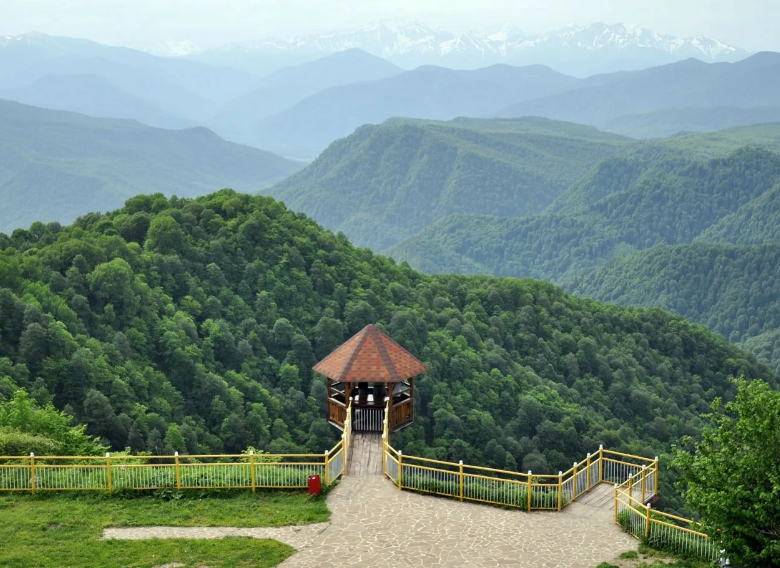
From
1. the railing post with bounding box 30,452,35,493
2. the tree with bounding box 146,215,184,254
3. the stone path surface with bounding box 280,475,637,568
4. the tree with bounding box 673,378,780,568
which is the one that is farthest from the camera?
the tree with bounding box 146,215,184,254

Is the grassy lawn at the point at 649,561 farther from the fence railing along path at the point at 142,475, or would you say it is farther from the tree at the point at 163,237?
the tree at the point at 163,237

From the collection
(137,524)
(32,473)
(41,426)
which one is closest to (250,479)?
(137,524)

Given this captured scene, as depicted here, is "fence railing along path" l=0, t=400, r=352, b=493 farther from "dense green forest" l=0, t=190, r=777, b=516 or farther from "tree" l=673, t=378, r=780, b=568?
"dense green forest" l=0, t=190, r=777, b=516

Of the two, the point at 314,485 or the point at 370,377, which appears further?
the point at 370,377

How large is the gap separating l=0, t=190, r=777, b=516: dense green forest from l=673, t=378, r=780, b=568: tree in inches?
1176

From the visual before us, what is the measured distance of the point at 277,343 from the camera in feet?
213

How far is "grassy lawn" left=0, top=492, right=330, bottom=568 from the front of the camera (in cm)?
2481

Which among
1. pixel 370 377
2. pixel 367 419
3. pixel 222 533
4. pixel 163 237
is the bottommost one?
pixel 222 533

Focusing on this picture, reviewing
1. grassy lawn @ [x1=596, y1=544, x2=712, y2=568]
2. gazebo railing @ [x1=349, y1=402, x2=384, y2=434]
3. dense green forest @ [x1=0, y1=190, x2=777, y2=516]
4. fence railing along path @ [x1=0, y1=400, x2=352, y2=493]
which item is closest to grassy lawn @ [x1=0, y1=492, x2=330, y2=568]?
fence railing along path @ [x1=0, y1=400, x2=352, y2=493]

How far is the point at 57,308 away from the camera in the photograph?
176 ft

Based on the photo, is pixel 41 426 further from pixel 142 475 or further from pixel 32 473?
pixel 142 475

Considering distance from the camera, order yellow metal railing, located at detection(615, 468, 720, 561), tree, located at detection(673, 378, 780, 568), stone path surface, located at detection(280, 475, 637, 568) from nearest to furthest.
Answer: tree, located at detection(673, 378, 780, 568) < yellow metal railing, located at detection(615, 468, 720, 561) < stone path surface, located at detection(280, 475, 637, 568)

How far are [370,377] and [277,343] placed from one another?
29.1 meters

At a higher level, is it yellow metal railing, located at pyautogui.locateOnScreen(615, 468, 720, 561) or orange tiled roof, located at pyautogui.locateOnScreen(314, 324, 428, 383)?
orange tiled roof, located at pyautogui.locateOnScreen(314, 324, 428, 383)
